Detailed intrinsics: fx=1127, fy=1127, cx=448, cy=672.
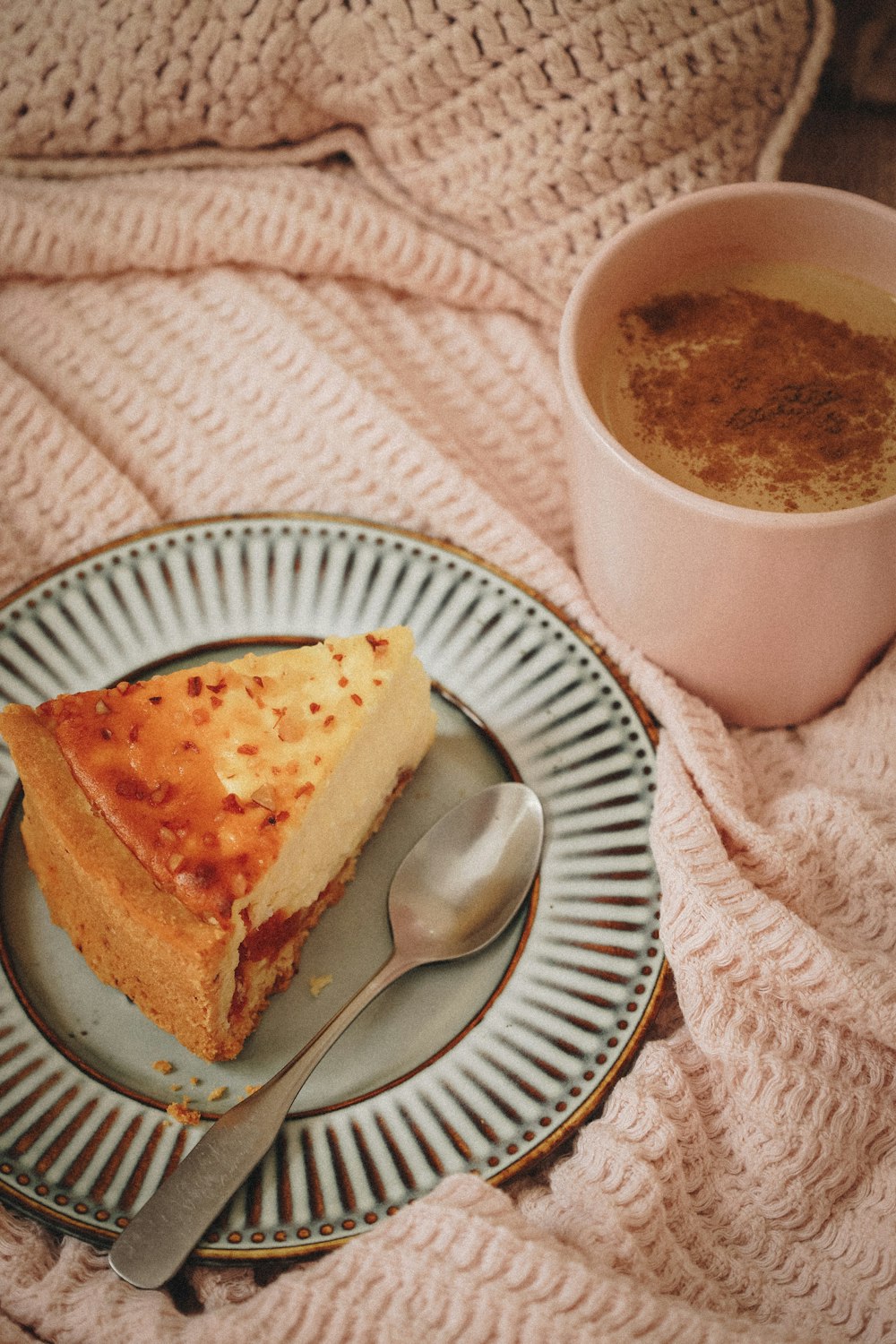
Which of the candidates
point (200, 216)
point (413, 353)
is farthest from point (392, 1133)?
point (200, 216)

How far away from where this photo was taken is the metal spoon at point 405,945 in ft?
2.85

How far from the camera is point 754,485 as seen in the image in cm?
104

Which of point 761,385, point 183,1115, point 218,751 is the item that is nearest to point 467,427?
point 761,385

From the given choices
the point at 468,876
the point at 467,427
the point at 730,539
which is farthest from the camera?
the point at 467,427

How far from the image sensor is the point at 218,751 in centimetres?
104

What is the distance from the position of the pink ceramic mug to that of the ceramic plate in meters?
0.10

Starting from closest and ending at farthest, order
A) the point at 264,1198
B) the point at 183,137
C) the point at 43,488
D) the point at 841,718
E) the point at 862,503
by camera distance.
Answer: the point at 264,1198
the point at 862,503
the point at 841,718
the point at 43,488
the point at 183,137

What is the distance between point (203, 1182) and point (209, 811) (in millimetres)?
301

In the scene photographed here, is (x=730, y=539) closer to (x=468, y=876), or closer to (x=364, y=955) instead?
(x=468, y=876)

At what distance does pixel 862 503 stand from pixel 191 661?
0.72 m

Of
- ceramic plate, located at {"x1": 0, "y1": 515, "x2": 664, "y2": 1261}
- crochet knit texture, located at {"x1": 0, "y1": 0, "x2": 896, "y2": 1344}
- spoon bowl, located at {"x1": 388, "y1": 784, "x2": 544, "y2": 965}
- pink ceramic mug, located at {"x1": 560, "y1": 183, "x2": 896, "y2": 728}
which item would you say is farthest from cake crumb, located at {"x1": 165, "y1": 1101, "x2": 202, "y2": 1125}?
pink ceramic mug, located at {"x1": 560, "y1": 183, "x2": 896, "y2": 728}

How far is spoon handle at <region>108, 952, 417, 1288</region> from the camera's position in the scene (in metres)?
0.86

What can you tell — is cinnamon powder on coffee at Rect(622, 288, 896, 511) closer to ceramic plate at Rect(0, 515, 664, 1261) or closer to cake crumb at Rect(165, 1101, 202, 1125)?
ceramic plate at Rect(0, 515, 664, 1261)

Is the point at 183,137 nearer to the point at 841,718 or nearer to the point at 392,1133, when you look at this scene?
the point at 841,718
